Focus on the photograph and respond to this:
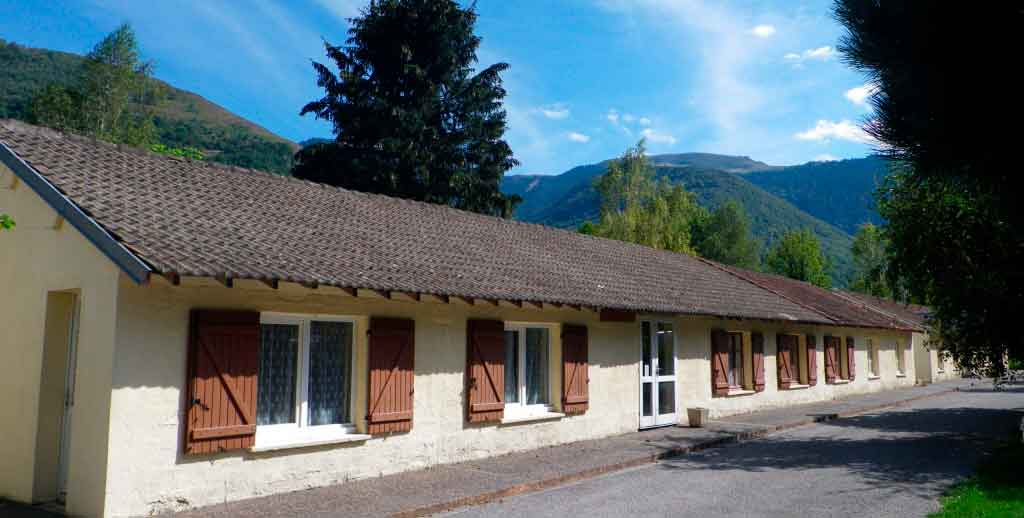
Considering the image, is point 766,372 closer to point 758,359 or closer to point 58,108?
point 758,359

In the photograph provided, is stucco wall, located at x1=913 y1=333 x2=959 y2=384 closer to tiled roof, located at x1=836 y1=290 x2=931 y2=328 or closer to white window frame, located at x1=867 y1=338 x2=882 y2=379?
tiled roof, located at x1=836 y1=290 x2=931 y2=328

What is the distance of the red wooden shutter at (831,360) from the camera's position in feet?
73.7

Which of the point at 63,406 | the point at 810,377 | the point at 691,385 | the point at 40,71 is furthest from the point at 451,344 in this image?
the point at 40,71

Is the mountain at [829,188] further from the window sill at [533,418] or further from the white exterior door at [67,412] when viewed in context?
the white exterior door at [67,412]

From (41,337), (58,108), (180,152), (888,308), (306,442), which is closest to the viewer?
(41,337)

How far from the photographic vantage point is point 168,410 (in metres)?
7.21

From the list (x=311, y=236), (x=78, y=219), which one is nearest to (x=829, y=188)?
(x=311, y=236)

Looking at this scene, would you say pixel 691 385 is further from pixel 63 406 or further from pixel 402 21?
pixel 402 21

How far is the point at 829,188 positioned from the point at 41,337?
553 ft

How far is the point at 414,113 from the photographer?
2891cm

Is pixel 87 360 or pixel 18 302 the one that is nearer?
pixel 87 360

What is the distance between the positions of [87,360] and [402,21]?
1006 inches

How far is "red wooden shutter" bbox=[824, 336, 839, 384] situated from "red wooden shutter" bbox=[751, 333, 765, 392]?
198 inches

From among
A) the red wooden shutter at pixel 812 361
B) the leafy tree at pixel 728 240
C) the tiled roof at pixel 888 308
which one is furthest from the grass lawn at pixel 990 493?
the leafy tree at pixel 728 240
